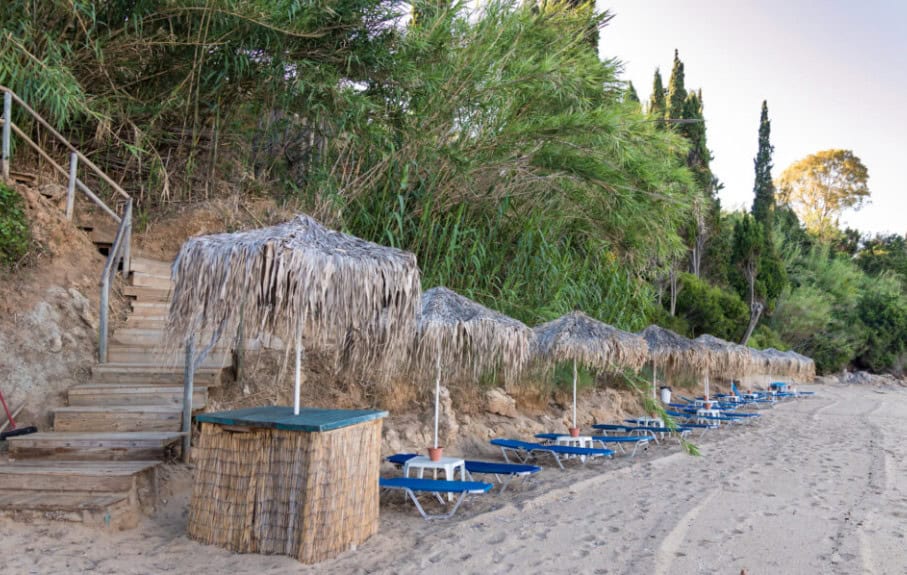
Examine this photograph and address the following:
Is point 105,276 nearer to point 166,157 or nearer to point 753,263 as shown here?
point 166,157

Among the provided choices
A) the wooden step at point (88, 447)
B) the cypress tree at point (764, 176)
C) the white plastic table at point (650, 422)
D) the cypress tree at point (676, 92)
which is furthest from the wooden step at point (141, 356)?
the cypress tree at point (764, 176)

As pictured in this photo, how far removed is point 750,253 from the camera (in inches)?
864

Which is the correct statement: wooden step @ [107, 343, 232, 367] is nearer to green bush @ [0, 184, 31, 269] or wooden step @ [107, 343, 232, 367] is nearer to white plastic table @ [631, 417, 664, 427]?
green bush @ [0, 184, 31, 269]

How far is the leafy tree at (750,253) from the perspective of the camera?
2173cm

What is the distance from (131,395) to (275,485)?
2039 mm

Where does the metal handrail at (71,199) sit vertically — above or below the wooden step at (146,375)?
above

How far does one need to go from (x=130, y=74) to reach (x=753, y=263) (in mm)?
20950

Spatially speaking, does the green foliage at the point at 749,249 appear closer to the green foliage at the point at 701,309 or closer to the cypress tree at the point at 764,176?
the green foliage at the point at 701,309

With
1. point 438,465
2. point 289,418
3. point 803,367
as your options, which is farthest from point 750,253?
point 289,418

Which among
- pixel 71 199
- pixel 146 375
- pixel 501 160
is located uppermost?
pixel 501 160

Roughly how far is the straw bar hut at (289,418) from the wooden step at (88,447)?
0.85 meters

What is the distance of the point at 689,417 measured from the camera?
12.5 metres

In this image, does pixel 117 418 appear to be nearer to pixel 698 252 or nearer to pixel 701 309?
pixel 701 309

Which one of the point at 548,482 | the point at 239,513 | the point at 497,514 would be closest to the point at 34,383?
the point at 239,513
